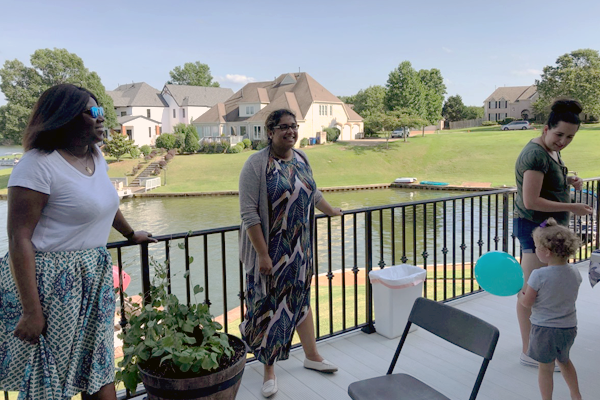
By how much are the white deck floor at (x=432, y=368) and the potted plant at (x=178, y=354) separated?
2.03 ft

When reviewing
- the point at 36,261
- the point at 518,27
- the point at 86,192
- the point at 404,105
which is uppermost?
the point at 518,27

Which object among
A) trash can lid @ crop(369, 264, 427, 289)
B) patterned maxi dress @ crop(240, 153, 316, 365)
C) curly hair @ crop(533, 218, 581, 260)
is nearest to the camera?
curly hair @ crop(533, 218, 581, 260)

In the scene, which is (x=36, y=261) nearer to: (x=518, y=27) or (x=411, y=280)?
(x=411, y=280)

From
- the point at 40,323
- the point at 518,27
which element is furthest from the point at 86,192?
the point at 518,27

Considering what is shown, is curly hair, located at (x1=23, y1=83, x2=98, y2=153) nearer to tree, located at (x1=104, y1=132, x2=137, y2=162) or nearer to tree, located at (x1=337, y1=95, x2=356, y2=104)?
tree, located at (x1=104, y1=132, x2=137, y2=162)

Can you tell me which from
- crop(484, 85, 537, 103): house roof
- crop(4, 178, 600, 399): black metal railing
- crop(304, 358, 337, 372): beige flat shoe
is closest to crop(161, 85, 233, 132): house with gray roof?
crop(4, 178, 600, 399): black metal railing

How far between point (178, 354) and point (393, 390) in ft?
2.99

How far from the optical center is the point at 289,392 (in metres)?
2.76

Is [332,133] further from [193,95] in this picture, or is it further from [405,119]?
[193,95]

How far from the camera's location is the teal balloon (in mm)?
2455

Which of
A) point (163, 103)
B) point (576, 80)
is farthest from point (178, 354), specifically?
point (163, 103)

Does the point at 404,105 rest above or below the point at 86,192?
above

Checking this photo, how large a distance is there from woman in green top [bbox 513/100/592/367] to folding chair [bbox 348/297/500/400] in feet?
2.79

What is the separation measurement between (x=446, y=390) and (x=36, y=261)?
7.34 feet
